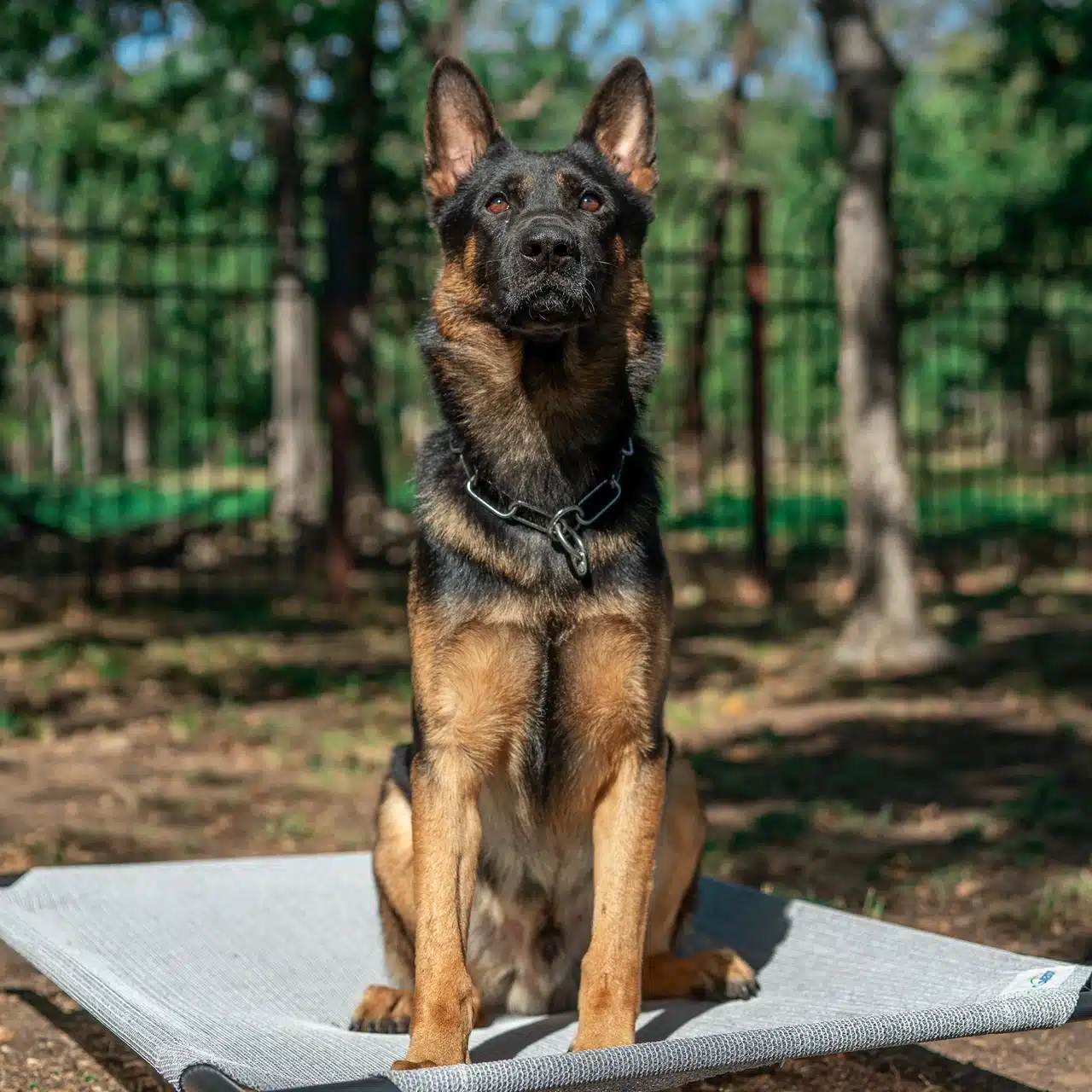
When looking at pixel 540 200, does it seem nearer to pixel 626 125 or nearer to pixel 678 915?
pixel 626 125

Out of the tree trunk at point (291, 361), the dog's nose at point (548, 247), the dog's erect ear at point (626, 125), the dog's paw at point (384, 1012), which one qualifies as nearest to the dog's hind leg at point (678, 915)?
the dog's paw at point (384, 1012)

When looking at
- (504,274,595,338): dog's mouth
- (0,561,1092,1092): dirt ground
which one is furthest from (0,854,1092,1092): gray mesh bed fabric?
(504,274,595,338): dog's mouth

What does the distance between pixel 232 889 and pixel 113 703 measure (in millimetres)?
5205

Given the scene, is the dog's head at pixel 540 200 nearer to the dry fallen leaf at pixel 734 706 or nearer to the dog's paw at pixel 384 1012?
the dog's paw at pixel 384 1012

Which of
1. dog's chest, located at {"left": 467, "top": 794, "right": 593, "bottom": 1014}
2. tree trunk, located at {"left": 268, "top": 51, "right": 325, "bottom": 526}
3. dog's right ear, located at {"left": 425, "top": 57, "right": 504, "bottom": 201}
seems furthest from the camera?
tree trunk, located at {"left": 268, "top": 51, "right": 325, "bottom": 526}

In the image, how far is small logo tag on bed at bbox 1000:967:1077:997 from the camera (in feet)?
11.2

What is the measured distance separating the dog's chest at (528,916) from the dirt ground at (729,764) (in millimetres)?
648

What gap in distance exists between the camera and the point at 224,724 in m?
8.95

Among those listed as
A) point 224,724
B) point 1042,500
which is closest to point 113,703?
point 224,724

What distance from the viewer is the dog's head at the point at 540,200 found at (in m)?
3.48

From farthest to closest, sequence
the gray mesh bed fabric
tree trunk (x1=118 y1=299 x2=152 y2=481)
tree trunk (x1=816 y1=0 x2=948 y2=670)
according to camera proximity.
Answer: tree trunk (x1=118 y1=299 x2=152 y2=481) → tree trunk (x1=816 y1=0 x2=948 y2=670) → the gray mesh bed fabric

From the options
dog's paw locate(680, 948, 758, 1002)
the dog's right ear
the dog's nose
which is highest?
the dog's right ear

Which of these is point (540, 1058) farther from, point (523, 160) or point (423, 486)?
point (523, 160)

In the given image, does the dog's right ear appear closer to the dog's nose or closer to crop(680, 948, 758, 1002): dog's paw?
the dog's nose
